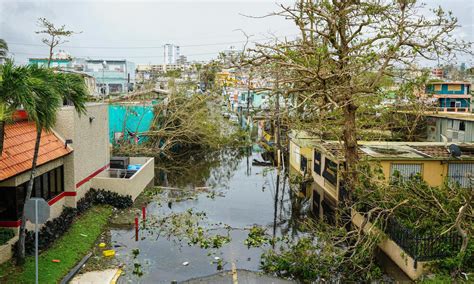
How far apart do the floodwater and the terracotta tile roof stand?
3546mm

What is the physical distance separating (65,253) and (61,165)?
4431 mm

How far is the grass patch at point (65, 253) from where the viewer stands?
11.0 meters

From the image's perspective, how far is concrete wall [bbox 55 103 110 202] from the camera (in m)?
16.7

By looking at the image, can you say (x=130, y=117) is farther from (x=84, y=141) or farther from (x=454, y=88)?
(x=454, y=88)

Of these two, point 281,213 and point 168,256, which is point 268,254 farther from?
point 281,213

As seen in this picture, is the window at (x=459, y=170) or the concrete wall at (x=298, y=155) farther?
the concrete wall at (x=298, y=155)

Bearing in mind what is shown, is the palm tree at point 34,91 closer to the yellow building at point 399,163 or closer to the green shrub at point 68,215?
the green shrub at point 68,215

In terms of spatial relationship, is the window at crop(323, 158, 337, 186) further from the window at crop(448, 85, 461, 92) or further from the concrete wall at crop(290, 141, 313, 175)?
the window at crop(448, 85, 461, 92)

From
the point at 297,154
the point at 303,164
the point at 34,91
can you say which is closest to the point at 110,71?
the point at 297,154

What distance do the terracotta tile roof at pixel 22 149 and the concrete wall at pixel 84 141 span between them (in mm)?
617

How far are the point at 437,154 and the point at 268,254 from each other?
368 inches

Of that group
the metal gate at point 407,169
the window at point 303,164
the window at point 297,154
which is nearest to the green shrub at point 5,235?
the metal gate at point 407,169

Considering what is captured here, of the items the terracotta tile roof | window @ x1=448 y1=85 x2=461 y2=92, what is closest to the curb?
the terracotta tile roof

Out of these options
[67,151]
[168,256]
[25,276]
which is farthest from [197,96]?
[25,276]
